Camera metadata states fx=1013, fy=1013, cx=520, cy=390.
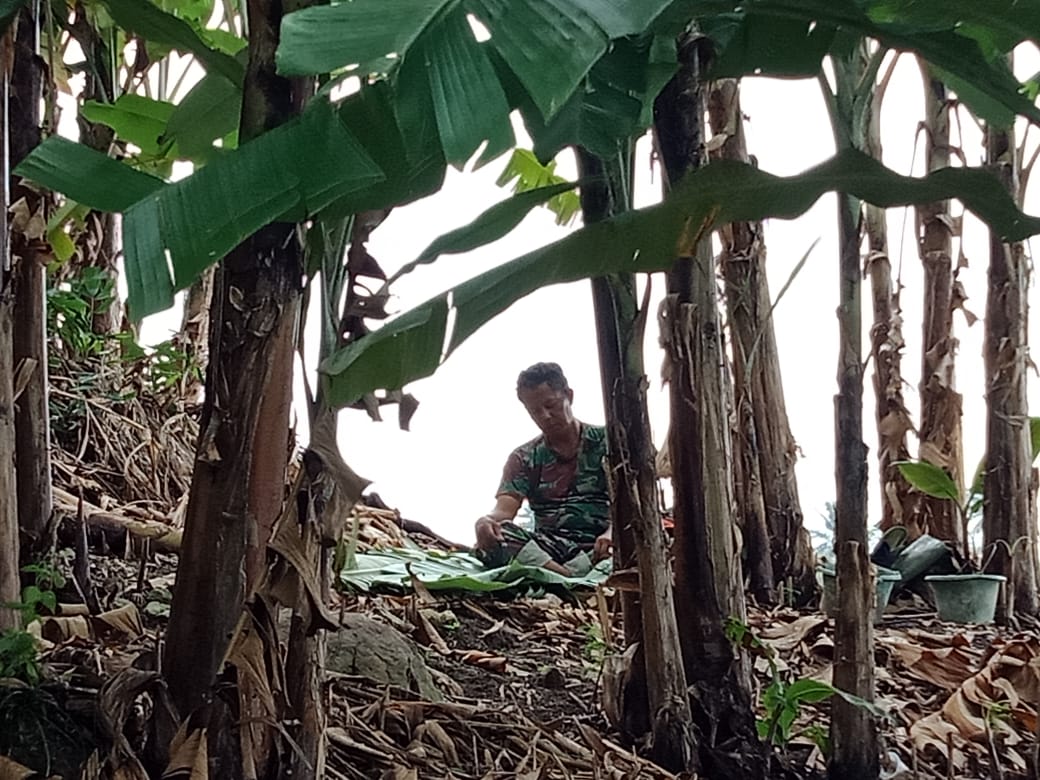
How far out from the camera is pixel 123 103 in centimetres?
132

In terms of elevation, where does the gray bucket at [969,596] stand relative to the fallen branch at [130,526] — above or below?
below

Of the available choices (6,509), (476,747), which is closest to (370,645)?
(476,747)

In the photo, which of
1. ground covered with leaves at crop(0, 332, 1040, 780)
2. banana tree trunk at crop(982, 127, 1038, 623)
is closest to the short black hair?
ground covered with leaves at crop(0, 332, 1040, 780)

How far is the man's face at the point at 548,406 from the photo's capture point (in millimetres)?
2701

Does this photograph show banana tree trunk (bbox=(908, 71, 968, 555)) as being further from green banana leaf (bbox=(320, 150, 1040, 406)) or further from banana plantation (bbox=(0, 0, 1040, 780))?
green banana leaf (bbox=(320, 150, 1040, 406))

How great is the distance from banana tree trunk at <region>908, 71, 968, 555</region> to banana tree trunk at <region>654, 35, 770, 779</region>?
142cm

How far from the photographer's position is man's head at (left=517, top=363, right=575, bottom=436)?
8.86 ft

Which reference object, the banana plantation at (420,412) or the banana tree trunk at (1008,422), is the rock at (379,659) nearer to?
the banana plantation at (420,412)

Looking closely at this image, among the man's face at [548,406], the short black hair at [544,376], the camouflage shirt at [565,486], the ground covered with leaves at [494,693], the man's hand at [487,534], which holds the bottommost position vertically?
the ground covered with leaves at [494,693]

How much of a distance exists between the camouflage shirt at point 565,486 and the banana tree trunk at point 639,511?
1.37 m

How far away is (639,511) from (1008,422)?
1340mm

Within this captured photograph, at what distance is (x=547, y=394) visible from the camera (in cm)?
270

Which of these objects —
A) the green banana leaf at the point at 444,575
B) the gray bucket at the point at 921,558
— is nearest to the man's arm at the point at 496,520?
the green banana leaf at the point at 444,575

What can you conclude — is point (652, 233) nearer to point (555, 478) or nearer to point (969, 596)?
point (969, 596)
